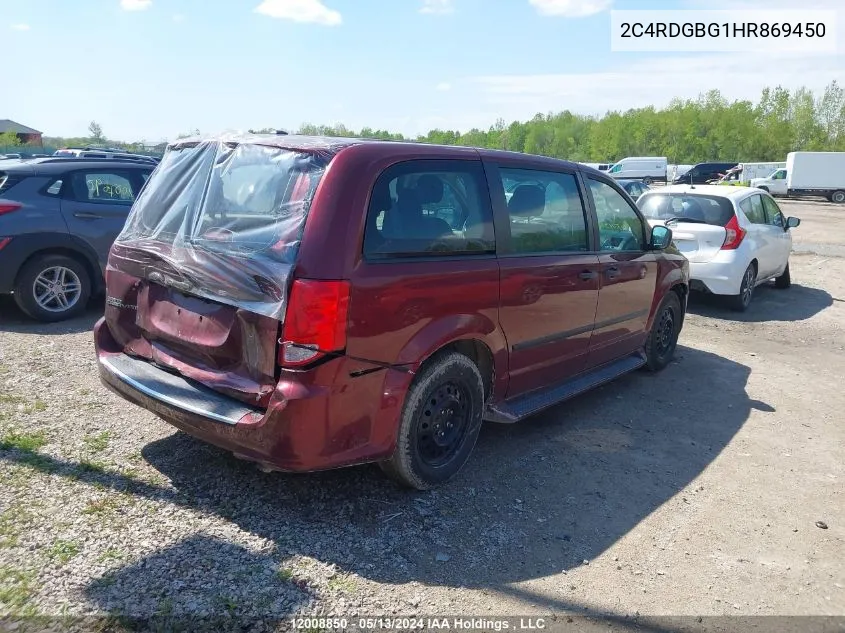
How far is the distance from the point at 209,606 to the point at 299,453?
0.70m

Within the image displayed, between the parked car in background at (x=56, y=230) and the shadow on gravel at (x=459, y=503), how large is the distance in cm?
349

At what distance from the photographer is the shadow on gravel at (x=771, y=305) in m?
8.91

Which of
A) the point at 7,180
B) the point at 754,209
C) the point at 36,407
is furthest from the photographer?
the point at 754,209

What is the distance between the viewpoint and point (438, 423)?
369 cm

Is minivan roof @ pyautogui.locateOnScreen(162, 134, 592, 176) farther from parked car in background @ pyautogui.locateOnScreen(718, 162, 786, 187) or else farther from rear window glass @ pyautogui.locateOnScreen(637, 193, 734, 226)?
parked car in background @ pyautogui.locateOnScreen(718, 162, 786, 187)

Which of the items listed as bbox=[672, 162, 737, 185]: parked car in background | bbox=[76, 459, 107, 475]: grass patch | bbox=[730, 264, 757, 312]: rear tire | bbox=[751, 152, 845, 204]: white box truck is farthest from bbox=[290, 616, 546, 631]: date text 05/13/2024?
bbox=[672, 162, 737, 185]: parked car in background

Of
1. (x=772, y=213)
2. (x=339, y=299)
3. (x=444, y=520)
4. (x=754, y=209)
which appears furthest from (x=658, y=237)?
(x=772, y=213)

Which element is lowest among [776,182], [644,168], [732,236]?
[732,236]

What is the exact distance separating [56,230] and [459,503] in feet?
17.8

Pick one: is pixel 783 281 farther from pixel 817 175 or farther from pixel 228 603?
pixel 817 175

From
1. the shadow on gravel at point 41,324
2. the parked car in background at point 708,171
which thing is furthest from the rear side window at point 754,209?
the parked car in background at point 708,171

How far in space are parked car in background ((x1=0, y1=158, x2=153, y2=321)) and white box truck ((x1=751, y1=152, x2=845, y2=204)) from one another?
121 feet

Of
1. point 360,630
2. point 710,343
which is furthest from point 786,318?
point 360,630

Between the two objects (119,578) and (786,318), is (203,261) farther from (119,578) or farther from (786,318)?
(786,318)
